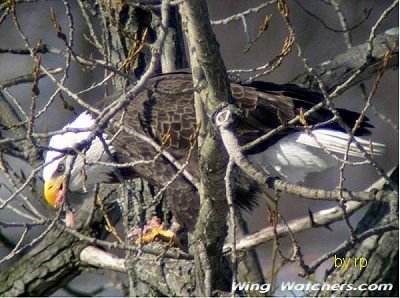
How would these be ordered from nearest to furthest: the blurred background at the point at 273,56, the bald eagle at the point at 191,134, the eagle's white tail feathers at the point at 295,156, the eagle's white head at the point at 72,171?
the bald eagle at the point at 191,134 → the eagle's white tail feathers at the point at 295,156 → the eagle's white head at the point at 72,171 → the blurred background at the point at 273,56

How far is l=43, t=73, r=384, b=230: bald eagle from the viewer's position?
4664 mm

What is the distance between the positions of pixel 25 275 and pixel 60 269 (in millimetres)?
179

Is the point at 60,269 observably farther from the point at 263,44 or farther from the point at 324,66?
the point at 263,44

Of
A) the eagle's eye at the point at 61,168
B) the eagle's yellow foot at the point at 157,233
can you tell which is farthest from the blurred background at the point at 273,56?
the eagle's yellow foot at the point at 157,233

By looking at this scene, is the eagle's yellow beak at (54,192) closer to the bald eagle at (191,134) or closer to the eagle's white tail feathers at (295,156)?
the bald eagle at (191,134)

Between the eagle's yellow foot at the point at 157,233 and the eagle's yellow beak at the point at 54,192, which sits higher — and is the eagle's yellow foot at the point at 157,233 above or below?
below

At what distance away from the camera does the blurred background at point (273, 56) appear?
7734 millimetres

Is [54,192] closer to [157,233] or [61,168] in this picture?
[61,168]

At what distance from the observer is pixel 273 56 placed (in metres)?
7.76

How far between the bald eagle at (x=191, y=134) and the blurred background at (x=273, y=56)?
2735 mm

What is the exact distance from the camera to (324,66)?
5.26 meters

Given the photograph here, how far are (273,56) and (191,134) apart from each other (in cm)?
323

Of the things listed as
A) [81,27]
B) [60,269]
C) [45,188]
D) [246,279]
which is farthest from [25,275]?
[81,27]

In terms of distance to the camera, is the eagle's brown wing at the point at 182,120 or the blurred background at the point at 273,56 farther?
the blurred background at the point at 273,56
